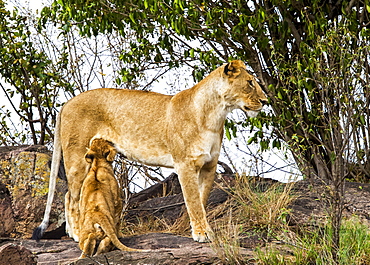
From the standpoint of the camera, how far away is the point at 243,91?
661 cm

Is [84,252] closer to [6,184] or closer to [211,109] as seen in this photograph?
[211,109]

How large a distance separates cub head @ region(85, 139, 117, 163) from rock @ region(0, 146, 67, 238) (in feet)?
5.43

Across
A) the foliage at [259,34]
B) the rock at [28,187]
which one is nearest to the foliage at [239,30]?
the foliage at [259,34]

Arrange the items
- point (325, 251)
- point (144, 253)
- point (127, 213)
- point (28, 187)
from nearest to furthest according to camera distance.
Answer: point (144, 253) < point (325, 251) < point (28, 187) < point (127, 213)

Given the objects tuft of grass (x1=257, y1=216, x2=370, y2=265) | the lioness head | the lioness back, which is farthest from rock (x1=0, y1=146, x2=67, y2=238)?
tuft of grass (x1=257, y1=216, x2=370, y2=265)

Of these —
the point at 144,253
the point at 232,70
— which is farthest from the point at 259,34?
the point at 144,253

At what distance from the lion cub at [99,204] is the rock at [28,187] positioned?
162 cm

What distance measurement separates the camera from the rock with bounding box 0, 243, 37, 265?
6.12 meters

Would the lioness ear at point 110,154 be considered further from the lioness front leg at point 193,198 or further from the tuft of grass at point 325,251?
the tuft of grass at point 325,251

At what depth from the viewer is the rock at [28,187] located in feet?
26.3

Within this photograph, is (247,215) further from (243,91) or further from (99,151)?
(99,151)

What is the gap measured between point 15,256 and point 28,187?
7.35 ft

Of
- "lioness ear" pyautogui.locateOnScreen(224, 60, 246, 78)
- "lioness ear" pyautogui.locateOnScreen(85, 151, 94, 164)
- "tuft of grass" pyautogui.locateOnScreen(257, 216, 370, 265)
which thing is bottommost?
"tuft of grass" pyautogui.locateOnScreen(257, 216, 370, 265)

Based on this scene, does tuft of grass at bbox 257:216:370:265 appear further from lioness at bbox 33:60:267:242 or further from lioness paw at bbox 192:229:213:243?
lioness at bbox 33:60:267:242
